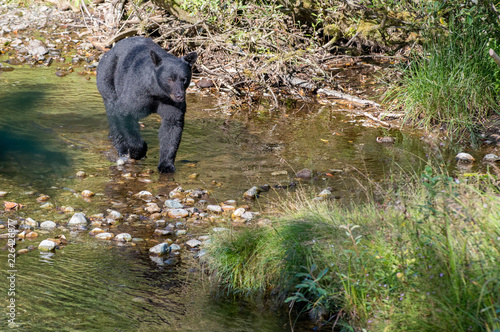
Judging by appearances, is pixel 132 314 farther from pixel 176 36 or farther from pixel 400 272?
pixel 176 36

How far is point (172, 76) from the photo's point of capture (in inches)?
222

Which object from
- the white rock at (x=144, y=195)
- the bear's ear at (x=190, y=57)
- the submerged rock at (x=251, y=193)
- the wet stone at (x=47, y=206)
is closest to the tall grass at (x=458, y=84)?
the submerged rock at (x=251, y=193)

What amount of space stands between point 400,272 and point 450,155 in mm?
3869

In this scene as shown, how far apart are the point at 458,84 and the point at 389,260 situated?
462cm

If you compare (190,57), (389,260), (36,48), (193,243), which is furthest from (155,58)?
(36,48)

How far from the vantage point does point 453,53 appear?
7.40 m

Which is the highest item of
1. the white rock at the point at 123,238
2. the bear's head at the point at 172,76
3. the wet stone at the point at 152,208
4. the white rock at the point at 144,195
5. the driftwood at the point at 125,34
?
the bear's head at the point at 172,76

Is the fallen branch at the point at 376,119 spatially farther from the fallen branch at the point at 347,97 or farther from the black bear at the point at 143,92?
the black bear at the point at 143,92

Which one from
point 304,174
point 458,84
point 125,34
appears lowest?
point 304,174

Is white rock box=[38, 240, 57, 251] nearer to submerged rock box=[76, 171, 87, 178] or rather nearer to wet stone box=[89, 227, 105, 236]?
wet stone box=[89, 227, 105, 236]

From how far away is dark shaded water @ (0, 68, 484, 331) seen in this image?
11.2 feet

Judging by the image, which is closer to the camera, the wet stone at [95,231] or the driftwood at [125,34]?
the wet stone at [95,231]

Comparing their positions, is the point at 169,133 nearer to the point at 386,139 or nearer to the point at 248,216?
the point at 248,216

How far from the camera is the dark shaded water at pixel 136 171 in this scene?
342cm
